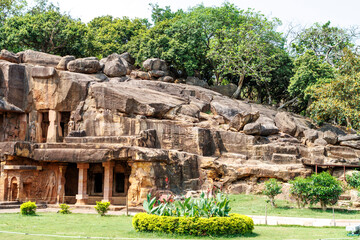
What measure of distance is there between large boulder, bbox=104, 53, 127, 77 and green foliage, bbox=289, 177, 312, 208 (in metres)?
19.0

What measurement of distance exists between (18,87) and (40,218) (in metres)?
16.2

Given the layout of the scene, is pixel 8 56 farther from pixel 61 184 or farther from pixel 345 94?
pixel 345 94

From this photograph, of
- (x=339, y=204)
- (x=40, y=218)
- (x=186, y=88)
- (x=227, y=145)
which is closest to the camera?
(x=40, y=218)

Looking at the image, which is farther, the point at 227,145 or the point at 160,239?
the point at 227,145

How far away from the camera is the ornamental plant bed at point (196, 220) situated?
14.7m

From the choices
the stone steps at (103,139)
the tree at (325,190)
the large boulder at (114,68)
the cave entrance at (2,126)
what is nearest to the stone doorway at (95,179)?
the stone steps at (103,139)

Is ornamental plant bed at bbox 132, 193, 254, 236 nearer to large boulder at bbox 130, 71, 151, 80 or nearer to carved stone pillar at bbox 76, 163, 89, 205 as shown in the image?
carved stone pillar at bbox 76, 163, 89, 205

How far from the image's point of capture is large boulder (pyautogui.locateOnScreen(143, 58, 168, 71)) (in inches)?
1575

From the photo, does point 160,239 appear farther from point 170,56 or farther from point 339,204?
point 170,56

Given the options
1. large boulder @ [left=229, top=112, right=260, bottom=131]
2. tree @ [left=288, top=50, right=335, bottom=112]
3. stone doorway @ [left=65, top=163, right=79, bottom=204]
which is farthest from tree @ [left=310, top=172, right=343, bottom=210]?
tree @ [left=288, top=50, right=335, bottom=112]

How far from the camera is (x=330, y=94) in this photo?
33.3 metres

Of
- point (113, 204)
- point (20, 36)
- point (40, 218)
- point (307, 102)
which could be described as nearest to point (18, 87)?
point (20, 36)

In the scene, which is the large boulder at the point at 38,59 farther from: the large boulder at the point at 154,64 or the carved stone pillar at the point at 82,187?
the carved stone pillar at the point at 82,187

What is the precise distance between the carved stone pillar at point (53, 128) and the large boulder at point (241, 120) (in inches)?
508
